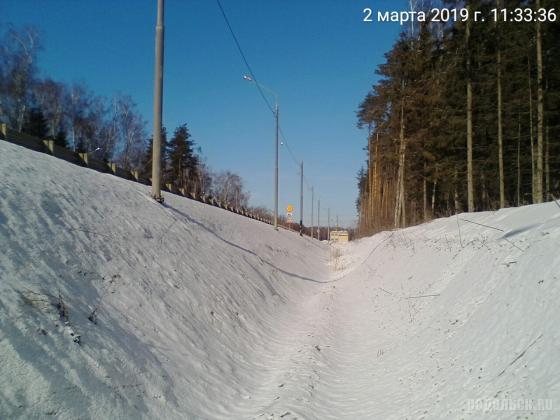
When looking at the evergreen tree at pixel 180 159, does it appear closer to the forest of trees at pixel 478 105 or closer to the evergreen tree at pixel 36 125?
the evergreen tree at pixel 36 125

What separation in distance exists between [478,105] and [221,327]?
19.4m

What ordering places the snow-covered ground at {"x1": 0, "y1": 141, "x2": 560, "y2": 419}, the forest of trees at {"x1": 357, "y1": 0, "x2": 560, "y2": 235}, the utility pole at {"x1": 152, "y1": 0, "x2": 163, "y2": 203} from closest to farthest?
1. the snow-covered ground at {"x1": 0, "y1": 141, "x2": 560, "y2": 419}
2. the utility pole at {"x1": 152, "y1": 0, "x2": 163, "y2": 203}
3. the forest of trees at {"x1": 357, "y1": 0, "x2": 560, "y2": 235}

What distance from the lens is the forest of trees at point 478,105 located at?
17.4 meters

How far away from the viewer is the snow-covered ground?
3.90 meters

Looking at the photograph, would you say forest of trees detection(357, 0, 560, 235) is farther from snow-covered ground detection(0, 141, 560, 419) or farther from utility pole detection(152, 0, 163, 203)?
utility pole detection(152, 0, 163, 203)

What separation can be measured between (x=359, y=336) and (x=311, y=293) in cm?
590

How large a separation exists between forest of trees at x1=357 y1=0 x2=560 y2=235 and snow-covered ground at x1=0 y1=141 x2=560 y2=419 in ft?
32.0

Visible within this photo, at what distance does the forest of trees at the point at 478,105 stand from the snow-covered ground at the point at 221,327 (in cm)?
976

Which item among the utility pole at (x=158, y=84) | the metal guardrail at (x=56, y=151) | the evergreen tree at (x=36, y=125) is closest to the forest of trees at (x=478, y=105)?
the utility pole at (x=158, y=84)

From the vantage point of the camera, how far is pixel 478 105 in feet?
67.7

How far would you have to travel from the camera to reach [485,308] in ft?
17.9

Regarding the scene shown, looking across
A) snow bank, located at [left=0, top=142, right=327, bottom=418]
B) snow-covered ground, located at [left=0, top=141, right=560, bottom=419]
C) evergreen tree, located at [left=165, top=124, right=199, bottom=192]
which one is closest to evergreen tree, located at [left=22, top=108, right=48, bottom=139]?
evergreen tree, located at [left=165, top=124, right=199, bottom=192]

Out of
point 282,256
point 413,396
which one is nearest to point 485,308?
point 413,396

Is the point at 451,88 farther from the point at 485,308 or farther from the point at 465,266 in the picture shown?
the point at 485,308
